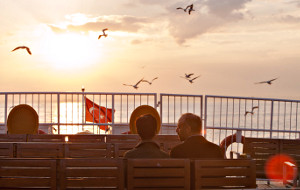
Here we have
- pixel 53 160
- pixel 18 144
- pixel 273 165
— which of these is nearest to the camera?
pixel 53 160

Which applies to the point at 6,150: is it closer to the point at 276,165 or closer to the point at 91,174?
the point at 91,174

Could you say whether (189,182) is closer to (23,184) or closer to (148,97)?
(23,184)

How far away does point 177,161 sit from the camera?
153 inches

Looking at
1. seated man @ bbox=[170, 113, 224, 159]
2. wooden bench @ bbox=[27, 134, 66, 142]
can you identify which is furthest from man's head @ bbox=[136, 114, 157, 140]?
wooden bench @ bbox=[27, 134, 66, 142]

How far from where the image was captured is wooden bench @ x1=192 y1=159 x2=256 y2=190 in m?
3.95

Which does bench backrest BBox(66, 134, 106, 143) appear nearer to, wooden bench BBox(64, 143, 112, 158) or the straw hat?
wooden bench BBox(64, 143, 112, 158)

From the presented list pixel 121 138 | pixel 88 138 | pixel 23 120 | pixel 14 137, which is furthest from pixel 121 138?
pixel 23 120

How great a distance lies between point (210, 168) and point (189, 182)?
0.26 meters

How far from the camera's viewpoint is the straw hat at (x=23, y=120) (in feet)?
29.7

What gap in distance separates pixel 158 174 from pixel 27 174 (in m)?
1.28

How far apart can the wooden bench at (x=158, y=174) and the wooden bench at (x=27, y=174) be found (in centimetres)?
76

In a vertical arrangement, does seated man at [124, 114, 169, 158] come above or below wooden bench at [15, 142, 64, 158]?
above

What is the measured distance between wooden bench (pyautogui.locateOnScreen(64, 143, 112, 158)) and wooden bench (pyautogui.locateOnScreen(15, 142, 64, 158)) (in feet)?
0.34

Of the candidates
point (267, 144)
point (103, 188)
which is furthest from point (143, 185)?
point (267, 144)
